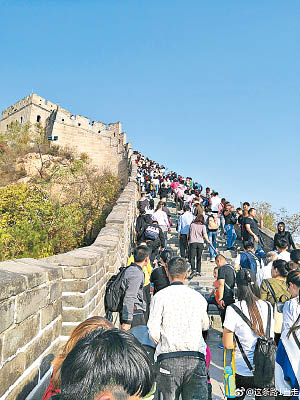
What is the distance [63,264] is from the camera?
119 inches

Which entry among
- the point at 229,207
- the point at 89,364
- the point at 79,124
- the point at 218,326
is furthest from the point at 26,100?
the point at 89,364

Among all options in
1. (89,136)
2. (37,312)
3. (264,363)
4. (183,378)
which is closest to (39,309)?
(37,312)

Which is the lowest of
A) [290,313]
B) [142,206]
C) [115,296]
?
[115,296]

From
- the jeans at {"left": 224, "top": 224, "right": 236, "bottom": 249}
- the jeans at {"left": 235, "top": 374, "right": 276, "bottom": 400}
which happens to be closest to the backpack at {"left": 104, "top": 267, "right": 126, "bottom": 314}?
the jeans at {"left": 235, "top": 374, "right": 276, "bottom": 400}

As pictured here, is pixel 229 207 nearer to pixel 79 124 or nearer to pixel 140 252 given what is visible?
pixel 140 252

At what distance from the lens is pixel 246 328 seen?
3.14 meters

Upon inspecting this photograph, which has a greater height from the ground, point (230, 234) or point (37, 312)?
point (230, 234)

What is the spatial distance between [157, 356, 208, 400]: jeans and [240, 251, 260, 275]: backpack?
3.59 meters

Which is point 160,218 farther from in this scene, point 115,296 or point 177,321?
point 177,321

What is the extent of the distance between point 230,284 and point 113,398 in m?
4.73

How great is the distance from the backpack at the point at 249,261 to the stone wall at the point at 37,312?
356cm

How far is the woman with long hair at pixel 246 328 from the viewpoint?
3.12m

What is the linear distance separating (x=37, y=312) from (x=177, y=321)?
1251 millimetres

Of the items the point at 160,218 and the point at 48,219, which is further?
the point at 48,219
